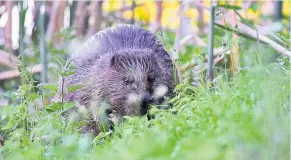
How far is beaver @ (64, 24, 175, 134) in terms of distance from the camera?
195 inches

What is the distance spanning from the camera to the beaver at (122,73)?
4951 mm

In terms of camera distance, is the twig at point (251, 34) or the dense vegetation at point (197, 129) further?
the twig at point (251, 34)

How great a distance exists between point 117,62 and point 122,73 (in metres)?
0.08

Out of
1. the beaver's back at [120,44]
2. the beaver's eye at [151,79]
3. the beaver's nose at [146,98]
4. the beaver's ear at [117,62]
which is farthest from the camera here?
the beaver's back at [120,44]

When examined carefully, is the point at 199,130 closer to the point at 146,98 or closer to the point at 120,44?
the point at 146,98

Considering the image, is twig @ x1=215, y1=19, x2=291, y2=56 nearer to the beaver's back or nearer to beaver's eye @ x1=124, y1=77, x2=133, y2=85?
the beaver's back

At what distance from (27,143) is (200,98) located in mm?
910

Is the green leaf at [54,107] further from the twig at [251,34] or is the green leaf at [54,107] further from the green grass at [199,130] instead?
the twig at [251,34]

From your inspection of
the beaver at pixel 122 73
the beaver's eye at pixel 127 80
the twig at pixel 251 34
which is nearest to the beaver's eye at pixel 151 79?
the beaver at pixel 122 73

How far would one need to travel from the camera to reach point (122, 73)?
17.1 feet

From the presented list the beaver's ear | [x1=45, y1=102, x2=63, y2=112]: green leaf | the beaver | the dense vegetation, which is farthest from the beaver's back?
[x1=45, y1=102, x2=63, y2=112]: green leaf

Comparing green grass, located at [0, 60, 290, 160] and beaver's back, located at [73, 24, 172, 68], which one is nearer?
green grass, located at [0, 60, 290, 160]

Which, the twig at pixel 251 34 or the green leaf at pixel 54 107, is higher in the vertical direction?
the twig at pixel 251 34

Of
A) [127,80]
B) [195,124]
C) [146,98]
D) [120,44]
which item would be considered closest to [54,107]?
[146,98]
